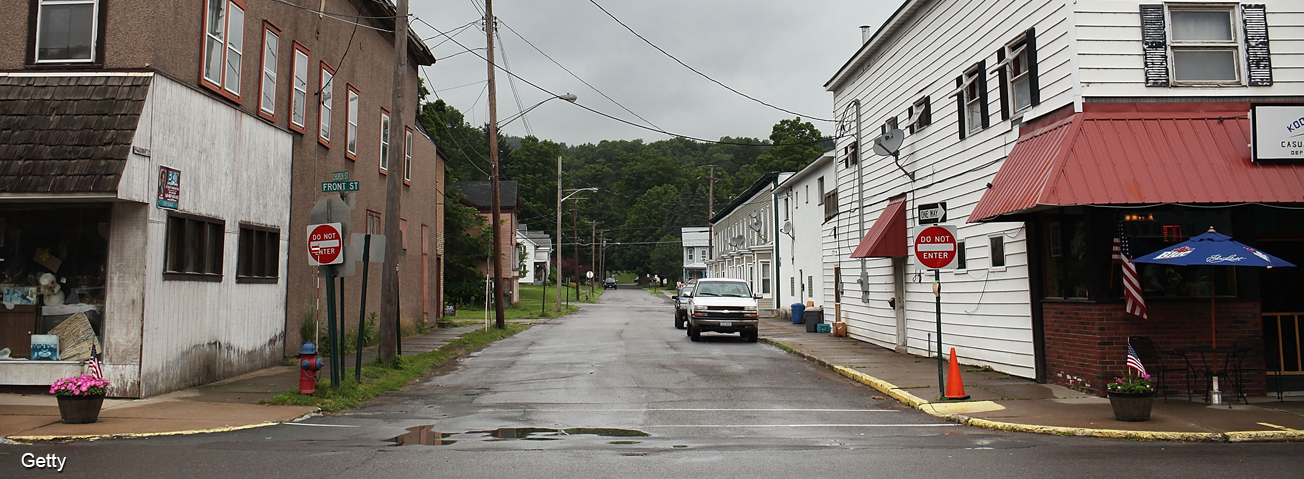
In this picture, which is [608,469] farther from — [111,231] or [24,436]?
[111,231]

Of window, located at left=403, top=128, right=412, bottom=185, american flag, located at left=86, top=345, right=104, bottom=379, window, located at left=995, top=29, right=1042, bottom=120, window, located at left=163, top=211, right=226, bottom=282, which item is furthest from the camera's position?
window, located at left=403, top=128, right=412, bottom=185

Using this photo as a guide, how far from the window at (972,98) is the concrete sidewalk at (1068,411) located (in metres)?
4.49

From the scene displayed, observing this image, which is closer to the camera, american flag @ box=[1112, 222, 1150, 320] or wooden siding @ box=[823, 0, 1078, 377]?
american flag @ box=[1112, 222, 1150, 320]

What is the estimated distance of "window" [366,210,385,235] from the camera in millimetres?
22359

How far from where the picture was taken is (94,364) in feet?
36.6

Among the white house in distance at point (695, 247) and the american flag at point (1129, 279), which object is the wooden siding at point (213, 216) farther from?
the white house in distance at point (695, 247)

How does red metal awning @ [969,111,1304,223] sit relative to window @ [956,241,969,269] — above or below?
above

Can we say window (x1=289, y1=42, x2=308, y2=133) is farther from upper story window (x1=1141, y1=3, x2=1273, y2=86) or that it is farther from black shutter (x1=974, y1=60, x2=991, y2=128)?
upper story window (x1=1141, y1=3, x2=1273, y2=86)

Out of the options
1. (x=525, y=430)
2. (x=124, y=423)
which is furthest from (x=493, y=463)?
(x=124, y=423)

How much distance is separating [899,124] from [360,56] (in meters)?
13.2

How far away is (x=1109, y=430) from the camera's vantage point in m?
9.60

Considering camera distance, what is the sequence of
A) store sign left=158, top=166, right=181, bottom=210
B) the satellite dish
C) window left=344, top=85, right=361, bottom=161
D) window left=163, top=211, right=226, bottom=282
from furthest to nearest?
window left=344, top=85, right=361, bottom=161, the satellite dish, window left=163, top=211, right=226, bottom=282, store sign left=158, top=166, right=181, bottom=210

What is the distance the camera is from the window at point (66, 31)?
12195 mm

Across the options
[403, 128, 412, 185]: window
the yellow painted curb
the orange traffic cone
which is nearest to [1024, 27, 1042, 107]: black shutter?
the orange traffic cone
